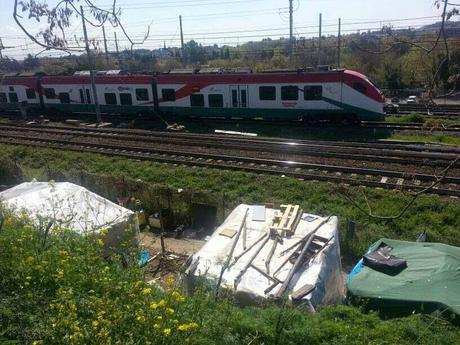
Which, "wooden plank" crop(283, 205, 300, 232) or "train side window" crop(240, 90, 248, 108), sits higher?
"train side window" crop(240, 90, 248, 108)

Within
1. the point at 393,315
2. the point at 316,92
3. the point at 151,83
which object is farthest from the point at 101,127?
the point at 393,315

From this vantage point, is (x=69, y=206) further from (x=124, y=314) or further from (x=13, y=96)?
(x=13, y=96)

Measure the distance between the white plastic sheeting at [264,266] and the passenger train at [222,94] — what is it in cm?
1436

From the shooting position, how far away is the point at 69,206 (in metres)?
10.0

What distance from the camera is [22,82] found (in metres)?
33.3

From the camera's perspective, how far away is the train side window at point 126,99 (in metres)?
28.4

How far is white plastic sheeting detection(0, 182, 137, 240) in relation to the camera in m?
9.90

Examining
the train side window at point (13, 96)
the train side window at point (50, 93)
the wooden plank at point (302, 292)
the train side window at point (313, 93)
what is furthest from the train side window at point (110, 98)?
the wooden plank at point (302, 292)

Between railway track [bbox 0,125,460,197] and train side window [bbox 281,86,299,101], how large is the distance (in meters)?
3.79

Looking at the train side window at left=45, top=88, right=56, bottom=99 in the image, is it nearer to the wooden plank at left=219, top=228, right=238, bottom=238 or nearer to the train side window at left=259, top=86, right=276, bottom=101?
the train side window at left=259, top=86, right=276, bottom=101

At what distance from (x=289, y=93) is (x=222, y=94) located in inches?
167

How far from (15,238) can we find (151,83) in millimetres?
21633

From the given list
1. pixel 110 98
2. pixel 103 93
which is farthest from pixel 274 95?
pixel 103 93

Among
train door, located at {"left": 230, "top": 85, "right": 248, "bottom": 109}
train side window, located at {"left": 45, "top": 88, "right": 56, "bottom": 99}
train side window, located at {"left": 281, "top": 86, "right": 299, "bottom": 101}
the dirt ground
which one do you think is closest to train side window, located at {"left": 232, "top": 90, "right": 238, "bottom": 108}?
train door, located at {"left": 230, "top": 85, "right": 248, "bottom": 109}
